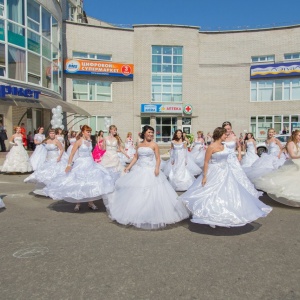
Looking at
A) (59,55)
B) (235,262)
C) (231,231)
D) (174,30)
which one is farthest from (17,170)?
(174,30)

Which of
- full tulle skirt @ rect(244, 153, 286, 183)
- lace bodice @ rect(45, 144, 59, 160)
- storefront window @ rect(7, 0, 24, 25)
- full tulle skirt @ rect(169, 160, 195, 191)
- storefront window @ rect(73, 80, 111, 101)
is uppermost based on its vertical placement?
storefront window @ rect(7, 0, 24, 25)

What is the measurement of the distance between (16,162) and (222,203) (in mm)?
11180

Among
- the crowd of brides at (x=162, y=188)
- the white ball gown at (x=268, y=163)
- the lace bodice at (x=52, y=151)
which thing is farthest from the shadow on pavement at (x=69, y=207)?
the white ball gown at (x=268, y=163)

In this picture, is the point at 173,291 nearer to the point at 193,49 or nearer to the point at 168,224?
the point at 168,224

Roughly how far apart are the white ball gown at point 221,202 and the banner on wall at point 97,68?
2997 cm

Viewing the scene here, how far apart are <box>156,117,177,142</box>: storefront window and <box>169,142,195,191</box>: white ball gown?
25487 mm

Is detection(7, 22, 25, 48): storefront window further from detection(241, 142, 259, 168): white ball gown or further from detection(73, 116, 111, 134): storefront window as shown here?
detection(241, 142, 259, 168): white ball gown

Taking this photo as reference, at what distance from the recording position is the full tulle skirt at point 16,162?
1417 centimetres

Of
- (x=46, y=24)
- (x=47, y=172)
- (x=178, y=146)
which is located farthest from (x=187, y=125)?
(x=47, y=172)

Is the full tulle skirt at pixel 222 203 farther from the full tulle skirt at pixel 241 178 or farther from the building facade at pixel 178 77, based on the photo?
the building facade at pixel 178 77

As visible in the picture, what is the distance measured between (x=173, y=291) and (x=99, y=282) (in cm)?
82

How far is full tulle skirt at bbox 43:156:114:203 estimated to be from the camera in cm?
671

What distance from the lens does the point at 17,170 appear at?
14.2m

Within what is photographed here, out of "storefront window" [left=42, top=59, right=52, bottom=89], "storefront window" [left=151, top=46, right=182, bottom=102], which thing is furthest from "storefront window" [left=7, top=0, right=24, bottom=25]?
"storefront window" [left=151, top=46, right=182, bottom=102]
